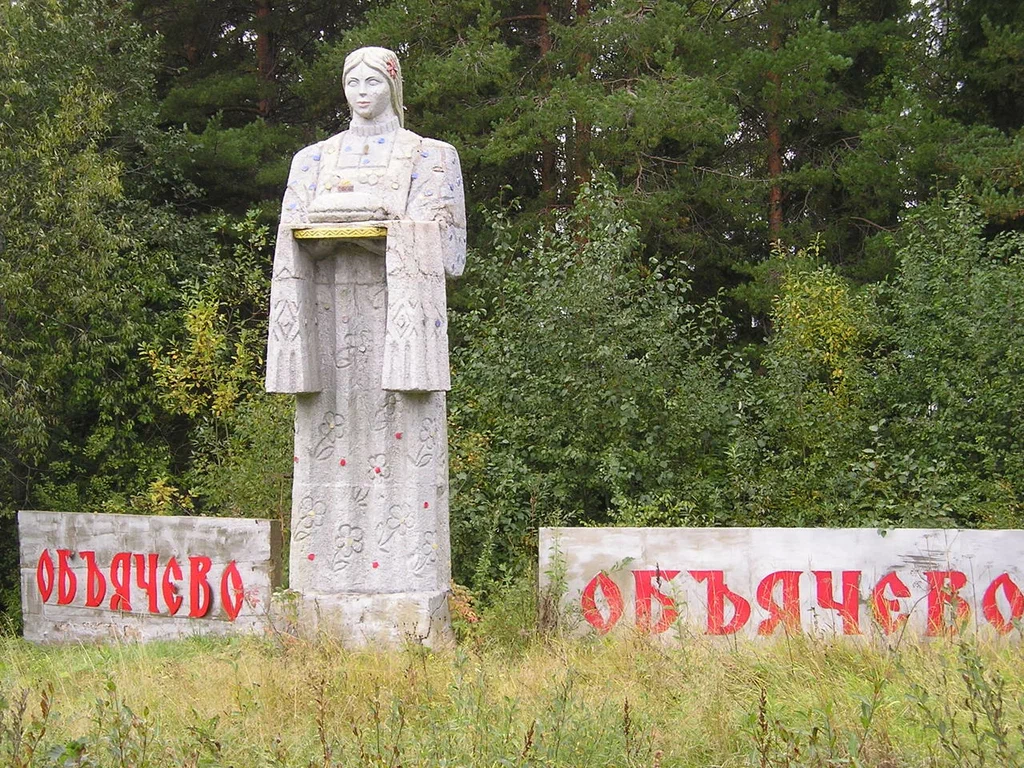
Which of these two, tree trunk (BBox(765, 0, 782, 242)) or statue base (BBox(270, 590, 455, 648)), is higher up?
tree trunk (BBox(765, 0, 782, 242))

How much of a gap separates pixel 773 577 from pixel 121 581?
14.5ft

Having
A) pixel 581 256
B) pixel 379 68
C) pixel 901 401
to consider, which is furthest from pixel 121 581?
pixel 901 401

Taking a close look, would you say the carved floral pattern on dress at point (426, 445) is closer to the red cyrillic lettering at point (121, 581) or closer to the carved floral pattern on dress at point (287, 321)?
the carved floral pattern on dress at point (287, 321)

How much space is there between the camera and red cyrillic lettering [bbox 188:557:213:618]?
7414 millimetres

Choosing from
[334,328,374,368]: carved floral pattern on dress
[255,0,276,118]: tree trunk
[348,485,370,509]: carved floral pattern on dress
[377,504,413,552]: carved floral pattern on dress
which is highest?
[255,0,276,118]: tree trunk

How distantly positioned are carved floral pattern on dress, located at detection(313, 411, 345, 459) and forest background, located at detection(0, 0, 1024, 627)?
4.21ft

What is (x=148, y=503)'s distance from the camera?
10.4m

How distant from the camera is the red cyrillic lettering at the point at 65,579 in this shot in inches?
Result: 314

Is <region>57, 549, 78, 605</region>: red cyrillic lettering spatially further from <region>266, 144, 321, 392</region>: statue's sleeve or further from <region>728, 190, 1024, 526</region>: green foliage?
<region>728, 190, 1024, 526</region>: green foliage

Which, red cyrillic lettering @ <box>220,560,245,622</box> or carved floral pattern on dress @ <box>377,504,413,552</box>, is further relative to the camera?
red cyrillic lettering @ <box>220,560,245,622</box>

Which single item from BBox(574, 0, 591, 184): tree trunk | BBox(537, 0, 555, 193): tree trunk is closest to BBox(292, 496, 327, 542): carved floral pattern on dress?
BBox(574, 0, 591, 184): tree trunk

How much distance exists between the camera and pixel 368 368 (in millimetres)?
6492

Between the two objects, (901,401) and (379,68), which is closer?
(379,68)

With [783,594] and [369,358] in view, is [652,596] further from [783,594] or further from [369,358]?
[369,358]
